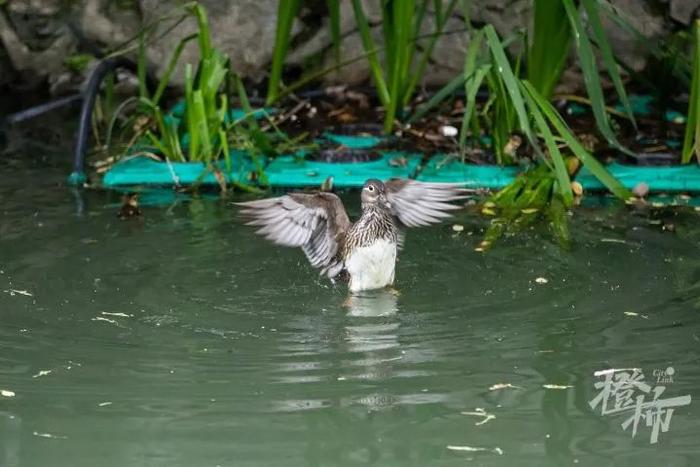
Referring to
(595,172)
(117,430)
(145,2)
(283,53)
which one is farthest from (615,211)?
(145,2)

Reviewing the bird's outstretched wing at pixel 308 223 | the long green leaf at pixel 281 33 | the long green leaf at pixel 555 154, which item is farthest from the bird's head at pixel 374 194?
the long green leaf at pixel 281 33

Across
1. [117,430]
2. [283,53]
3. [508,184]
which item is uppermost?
[283,53]

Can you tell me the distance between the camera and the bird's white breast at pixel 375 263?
525cm

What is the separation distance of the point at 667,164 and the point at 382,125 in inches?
70.0

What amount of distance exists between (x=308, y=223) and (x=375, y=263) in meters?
0.41

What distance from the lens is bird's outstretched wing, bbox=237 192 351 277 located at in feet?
17.6

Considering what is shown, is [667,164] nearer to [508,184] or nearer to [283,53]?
[508,184]

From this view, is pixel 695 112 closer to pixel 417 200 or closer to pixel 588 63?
pixel 588 63

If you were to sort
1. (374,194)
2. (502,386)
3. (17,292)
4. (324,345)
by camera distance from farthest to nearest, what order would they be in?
(374,194) → (17,292) → (324,345) → (502,386)

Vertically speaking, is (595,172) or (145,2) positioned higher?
(145,2)

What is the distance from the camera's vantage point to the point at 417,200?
5.48 meters

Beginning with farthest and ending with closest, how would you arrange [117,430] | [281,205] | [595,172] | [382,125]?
1. [382,125]
2. [595,172]
3. [281,205]
4. [117,430]

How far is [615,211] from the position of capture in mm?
6465

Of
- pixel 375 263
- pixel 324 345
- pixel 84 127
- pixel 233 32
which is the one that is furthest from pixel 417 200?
pixel 233 32
